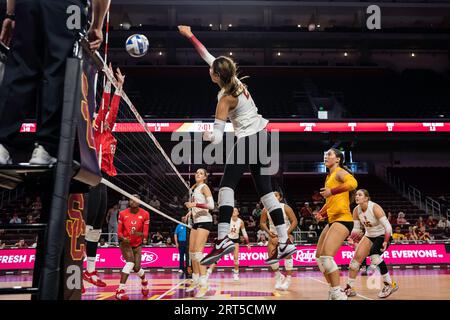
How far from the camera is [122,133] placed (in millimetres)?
17453

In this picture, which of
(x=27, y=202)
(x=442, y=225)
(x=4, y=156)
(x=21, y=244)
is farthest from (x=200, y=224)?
(x=27, y=202)

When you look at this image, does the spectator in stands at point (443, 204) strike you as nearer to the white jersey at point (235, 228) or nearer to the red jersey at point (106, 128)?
the white jersey at point (235, 228)

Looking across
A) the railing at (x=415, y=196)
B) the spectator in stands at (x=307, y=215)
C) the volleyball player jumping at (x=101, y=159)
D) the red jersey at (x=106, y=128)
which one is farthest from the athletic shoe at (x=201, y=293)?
the railing at (x=415, y=196)

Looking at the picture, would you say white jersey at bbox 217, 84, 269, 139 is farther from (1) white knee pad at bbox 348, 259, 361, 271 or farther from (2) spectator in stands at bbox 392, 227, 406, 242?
(2) spectator in stands at bbox 392, 227, 406, 242

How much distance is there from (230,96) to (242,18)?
89.8ft

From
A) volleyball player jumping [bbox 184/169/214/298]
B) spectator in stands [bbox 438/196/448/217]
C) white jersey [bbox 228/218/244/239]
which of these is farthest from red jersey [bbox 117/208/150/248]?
spectator in stands [bbox 438/196/448/217]

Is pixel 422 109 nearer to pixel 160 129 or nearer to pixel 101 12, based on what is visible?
pixel 160 129

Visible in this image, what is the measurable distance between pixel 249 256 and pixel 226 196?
11798mm

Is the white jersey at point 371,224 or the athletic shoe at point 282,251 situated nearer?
the athletic shoe at point 282,251

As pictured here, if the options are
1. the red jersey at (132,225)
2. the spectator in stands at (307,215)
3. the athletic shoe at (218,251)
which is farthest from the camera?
the spectator in stands at (307,215)

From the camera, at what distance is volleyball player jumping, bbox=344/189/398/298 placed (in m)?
7.95

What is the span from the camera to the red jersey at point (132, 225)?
8344 mm

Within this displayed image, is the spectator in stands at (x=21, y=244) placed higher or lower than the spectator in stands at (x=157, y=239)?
lower

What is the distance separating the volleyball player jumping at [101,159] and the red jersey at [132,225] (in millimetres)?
1346
